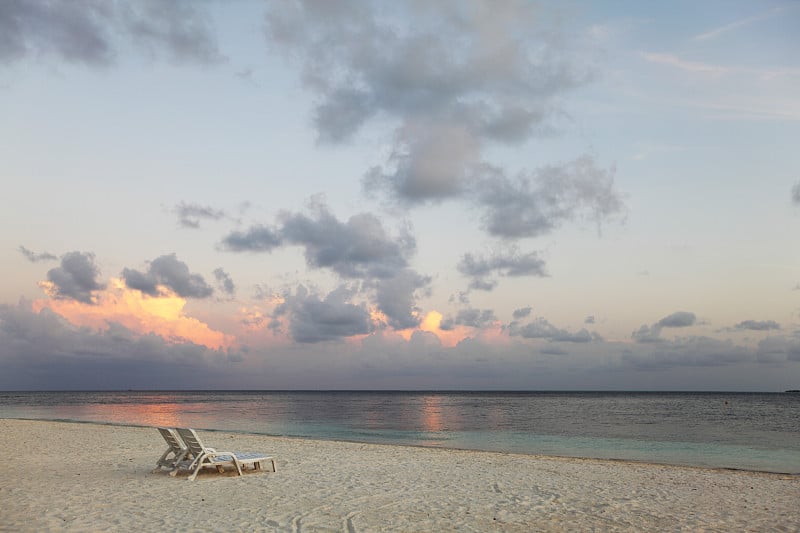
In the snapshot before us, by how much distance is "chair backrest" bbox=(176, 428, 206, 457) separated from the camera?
1246 centimetres

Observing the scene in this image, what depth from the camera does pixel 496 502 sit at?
1077cm

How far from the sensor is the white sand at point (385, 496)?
9.00 metres

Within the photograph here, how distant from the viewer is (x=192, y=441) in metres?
12.7

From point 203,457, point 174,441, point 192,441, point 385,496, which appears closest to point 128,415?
point 174,441

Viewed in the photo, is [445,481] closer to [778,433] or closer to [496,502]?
[496,502]

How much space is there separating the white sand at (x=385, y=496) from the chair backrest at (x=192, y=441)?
62cm

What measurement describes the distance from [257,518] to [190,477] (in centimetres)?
386

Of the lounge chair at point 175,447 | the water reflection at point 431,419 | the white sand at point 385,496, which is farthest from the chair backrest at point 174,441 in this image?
the water reflection at point 431,419

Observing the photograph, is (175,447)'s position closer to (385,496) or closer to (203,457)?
(203,457)

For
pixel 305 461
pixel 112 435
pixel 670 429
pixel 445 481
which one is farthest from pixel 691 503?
pixel 670 429

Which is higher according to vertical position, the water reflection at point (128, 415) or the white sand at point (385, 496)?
the white sand at point (385, 496)

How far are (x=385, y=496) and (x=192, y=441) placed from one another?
4.58 m

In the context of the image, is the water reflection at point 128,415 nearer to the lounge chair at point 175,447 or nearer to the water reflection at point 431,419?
the water reflection at point 431,419

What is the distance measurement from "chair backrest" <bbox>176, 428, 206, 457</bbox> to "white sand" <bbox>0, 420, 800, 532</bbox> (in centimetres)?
62
